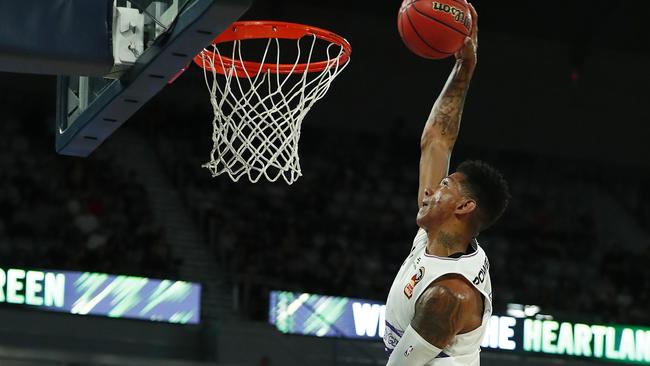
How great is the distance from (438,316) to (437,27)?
131cm

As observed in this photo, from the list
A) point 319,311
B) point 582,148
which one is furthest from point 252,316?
point 582,148

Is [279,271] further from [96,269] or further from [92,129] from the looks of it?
[92,129]

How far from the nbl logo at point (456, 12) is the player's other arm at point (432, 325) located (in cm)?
125

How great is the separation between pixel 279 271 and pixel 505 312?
2690 millimetres

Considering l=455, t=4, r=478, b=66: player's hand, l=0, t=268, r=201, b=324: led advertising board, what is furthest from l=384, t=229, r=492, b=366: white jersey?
l=0, t=268, r=201, b=324: led advertising board

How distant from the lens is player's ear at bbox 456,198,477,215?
12.1 feet

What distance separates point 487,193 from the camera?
12.2 feet

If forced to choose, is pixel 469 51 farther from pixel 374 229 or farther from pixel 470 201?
pixel 374 229

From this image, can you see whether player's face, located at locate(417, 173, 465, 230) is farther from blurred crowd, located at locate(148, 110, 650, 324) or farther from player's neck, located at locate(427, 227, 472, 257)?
blurred crowd, located at locate(148, 110, 650, 324)

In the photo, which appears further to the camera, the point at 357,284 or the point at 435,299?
the point at 357,284

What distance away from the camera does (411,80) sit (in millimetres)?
19125

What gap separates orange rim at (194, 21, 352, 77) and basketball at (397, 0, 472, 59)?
874 mm

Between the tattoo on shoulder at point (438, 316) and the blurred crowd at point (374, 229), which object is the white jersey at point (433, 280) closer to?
the tattoo on shoulder at point (438, 316)

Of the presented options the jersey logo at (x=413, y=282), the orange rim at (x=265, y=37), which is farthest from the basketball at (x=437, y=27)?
the jersey logo at (x=413, y=282)
